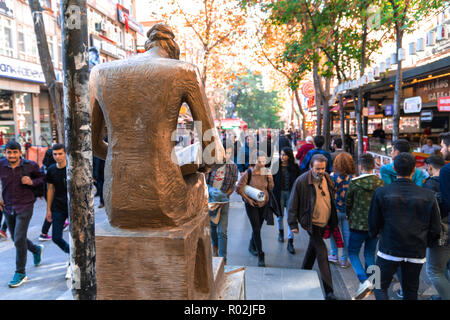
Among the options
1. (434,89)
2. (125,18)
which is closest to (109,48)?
(125,18)

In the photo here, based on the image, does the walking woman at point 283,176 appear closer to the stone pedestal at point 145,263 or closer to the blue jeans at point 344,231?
the blue jeans at point 344,231

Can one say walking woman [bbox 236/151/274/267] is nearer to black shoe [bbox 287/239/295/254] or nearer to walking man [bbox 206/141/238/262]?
walking man [bbox 206/141/238/262]

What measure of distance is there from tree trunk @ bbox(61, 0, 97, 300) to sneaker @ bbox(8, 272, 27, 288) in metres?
3.31

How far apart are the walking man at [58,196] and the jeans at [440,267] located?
4708 mm

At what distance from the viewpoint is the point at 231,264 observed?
213 inches

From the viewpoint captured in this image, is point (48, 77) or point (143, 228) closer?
point (143, 228)

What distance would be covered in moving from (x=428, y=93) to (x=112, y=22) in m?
23.9

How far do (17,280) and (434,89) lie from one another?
12.1 m

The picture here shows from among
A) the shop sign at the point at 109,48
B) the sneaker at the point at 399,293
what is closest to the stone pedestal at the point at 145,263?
the sneaker at the point at 399,293

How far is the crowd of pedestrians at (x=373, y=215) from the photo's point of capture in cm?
332

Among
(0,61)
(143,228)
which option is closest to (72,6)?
(143,228)

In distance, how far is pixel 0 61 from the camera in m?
15.4

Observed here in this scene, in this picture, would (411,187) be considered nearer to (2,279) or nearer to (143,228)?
(143,228)

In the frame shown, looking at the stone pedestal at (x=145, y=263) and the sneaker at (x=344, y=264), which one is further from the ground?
the stone pedestal at (x=145, y=263)
